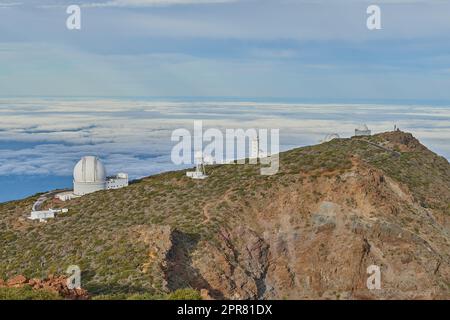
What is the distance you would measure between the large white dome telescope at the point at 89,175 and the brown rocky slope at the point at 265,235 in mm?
2834

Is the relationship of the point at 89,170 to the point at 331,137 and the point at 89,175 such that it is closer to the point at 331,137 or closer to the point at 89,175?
the point at 89,175

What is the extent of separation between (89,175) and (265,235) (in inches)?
825

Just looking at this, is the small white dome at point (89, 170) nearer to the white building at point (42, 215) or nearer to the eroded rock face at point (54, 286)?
the white building at point (42, 215)

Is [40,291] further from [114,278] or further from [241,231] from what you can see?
[241,231]

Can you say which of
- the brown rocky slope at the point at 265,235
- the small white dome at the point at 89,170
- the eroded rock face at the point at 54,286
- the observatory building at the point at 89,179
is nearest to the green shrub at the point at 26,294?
the eroded rock face at the point at 54,286

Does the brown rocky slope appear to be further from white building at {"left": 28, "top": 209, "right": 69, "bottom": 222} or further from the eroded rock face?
the eroded rock face

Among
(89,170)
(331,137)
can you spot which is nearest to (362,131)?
(331,137)

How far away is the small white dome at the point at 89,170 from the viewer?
60344 millimetres

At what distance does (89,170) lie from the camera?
199ft
